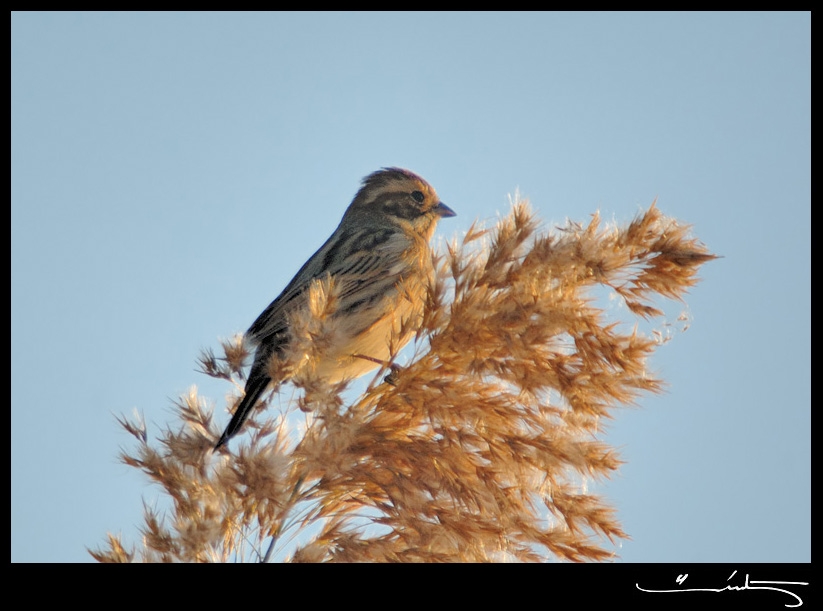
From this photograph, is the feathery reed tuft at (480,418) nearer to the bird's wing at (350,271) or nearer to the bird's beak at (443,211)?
the bird's wing at (350,271)

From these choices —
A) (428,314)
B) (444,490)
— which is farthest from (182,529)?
(428,314)

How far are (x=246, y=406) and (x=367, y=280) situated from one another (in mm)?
1338

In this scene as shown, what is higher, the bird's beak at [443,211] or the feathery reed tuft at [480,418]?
the bird's beak at [443,211]

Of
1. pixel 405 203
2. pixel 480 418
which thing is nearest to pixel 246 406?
pixel 480 418

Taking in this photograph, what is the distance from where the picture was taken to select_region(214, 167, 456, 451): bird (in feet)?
11.4

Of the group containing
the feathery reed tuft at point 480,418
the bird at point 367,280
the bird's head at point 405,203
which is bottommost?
the feathery reed tuft at point 480,418

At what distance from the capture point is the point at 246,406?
3.44m

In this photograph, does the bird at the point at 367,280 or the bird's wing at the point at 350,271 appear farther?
the bird's wing at the point at 350,271

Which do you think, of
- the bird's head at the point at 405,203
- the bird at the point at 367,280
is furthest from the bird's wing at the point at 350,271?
the bird's head at the point at 405,203

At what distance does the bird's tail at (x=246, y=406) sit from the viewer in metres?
2.99
